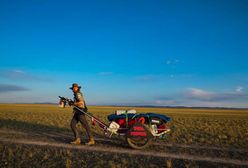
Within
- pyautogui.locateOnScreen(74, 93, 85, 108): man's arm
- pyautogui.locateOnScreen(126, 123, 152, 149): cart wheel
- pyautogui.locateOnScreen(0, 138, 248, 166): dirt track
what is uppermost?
pyautogui.locateOnScreen(74, 93, 85, 108): man's arm

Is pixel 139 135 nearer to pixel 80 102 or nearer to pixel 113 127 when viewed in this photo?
pixel 113 127

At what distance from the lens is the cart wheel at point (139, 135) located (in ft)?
27.9

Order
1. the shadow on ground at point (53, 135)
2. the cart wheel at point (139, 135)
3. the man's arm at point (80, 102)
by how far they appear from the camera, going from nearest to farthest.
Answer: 1. the cart wheel at point (139, 135)
2. the man's arm at point (80, 102)
3. the shadow on ground at point (53, 135)

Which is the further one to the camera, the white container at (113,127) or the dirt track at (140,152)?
the white container at (113,127)

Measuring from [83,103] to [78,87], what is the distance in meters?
0.76

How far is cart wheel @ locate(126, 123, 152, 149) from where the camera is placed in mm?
8500

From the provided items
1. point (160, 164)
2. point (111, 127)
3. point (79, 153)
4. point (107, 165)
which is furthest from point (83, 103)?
point (160, 164)

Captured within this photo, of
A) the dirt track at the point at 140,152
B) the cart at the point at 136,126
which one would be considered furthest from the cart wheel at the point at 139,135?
the dirt track at the point at 140,152

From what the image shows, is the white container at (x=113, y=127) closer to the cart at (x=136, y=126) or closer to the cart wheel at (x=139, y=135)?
the cart at (x=136, y=126)

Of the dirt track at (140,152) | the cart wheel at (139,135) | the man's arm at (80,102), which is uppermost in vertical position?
the man's arm at (80,102)

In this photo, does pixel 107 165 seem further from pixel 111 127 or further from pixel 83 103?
pixel 83 103

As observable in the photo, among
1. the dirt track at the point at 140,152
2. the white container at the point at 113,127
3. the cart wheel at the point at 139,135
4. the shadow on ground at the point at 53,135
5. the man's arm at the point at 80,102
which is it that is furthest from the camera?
the shadow on ground at the point at 53,135

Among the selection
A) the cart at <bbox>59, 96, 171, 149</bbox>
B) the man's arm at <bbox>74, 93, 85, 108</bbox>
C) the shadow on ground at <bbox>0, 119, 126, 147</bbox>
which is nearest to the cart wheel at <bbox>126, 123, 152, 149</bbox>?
the cart at <bbox>59, 96, 171, 149</bbox>

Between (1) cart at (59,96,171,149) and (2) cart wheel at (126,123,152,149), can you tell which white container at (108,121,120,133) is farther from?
(2) cart wheel at (126,123,152,149)
